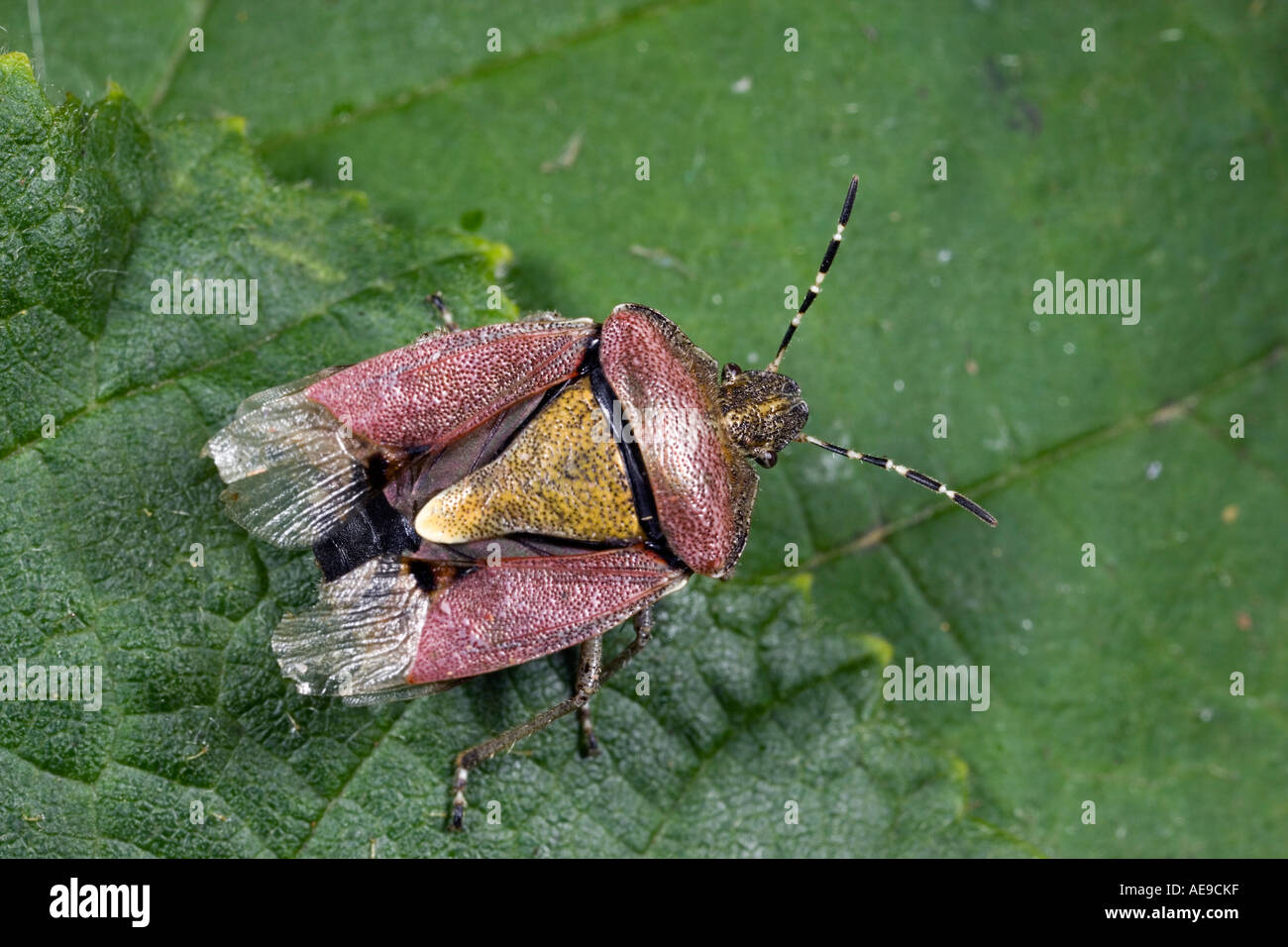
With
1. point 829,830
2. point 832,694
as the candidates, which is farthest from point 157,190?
point 829,830

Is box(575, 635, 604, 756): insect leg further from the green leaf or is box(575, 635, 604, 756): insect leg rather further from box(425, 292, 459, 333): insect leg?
box(425, 292, 459, 333): insect leg

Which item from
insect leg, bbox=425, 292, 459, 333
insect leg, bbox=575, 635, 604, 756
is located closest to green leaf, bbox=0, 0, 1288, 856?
insect leg, bbox=425, 292, 459, 333

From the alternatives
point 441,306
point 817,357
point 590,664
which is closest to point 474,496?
point 590,664

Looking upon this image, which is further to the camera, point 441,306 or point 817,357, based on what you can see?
point 817,357

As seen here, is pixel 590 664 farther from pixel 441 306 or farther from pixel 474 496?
pixel 441 306

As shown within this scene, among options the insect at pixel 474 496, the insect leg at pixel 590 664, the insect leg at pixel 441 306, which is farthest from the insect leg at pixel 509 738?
the insect leg at pixel 441 306

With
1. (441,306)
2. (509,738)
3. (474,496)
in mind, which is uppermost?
(441,306)

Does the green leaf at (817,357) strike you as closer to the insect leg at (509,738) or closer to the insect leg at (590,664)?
the insect leg at (509,738)
